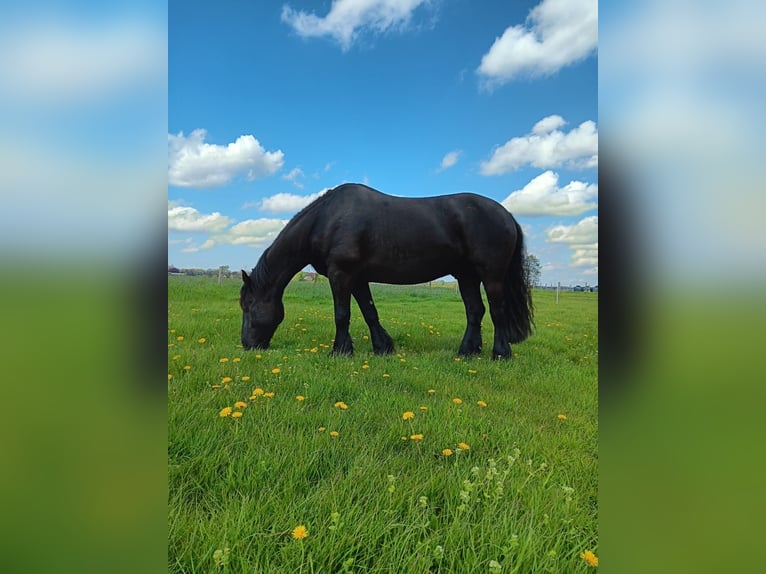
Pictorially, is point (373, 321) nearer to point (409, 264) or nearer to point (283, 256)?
point (409, 264)

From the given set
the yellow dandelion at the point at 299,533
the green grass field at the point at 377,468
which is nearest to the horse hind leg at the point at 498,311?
the green grass field at the point at 377,468

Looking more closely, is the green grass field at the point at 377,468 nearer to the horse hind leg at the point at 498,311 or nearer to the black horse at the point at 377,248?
the horse hind leg at the point at 498,311

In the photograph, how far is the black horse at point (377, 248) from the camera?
18.0 feet

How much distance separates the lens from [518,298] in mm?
6055

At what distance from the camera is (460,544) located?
1.34m

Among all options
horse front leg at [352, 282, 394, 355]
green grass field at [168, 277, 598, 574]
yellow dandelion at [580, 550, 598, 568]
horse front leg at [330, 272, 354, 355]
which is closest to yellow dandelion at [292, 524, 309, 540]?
green grass field at [168, 277, 598, 574]

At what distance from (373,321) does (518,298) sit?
2.27m

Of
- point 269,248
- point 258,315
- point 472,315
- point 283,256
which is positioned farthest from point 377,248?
point 258,315

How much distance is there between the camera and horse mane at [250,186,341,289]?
564cm
